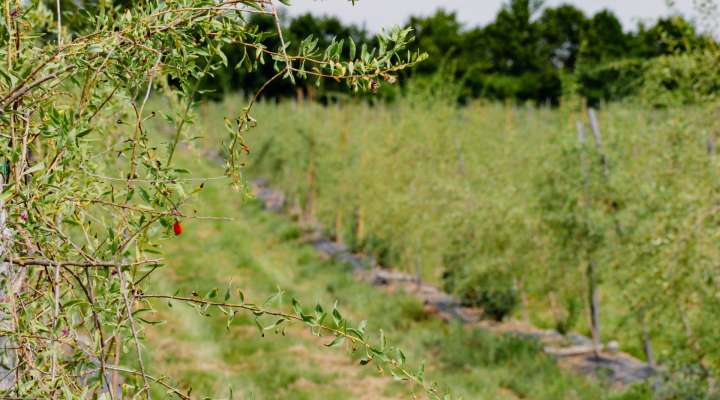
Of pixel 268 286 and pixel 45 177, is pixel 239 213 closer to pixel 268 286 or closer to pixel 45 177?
pixel 268 286

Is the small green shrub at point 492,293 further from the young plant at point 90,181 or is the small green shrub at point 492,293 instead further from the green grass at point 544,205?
the young plant at point 90,181

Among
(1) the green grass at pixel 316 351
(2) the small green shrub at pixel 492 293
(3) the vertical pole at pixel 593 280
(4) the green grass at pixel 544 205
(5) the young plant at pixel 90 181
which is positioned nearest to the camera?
(5) the young plant at pixel 90 181

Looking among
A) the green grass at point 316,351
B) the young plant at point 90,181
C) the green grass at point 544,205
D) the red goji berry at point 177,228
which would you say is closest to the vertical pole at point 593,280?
the green grass at point 544,205

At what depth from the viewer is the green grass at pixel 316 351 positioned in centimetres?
632

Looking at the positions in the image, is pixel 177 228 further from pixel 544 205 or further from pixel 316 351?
pixel 544 205

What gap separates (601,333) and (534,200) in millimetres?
1835

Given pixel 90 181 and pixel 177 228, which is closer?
pixel 177 228

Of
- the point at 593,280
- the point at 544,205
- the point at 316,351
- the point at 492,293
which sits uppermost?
the point at 544,205

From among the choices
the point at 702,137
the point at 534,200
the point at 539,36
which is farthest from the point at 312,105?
the point at 539,36

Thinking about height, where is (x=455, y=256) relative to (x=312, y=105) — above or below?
below

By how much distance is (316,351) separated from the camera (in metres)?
7.45

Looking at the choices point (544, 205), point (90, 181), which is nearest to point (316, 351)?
point (544, 205)

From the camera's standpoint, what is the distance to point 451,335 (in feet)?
26.6

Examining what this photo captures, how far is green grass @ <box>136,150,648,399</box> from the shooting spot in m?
6.32
